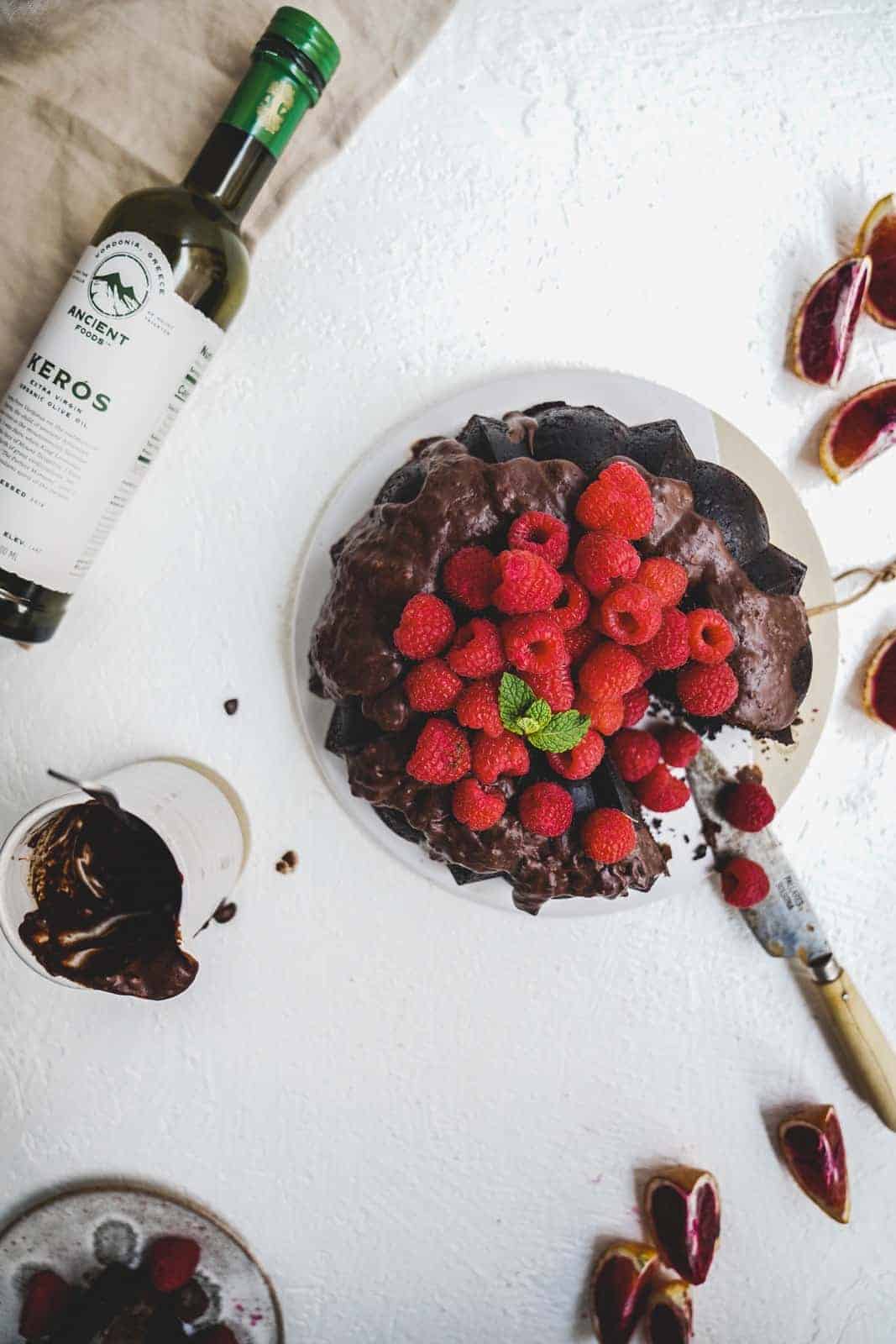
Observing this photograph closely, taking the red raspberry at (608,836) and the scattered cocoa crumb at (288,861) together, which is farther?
the scattered cocoa crumb at (288,861)

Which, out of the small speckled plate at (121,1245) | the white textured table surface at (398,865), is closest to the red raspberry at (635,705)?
the white textured table surface at (398,865)

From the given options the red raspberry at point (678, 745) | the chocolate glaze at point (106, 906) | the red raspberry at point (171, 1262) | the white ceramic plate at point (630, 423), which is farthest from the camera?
the red raspberry at point (171, 1262)

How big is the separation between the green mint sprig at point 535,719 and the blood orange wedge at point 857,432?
1.04 meters

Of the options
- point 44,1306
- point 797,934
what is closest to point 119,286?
point 797,934

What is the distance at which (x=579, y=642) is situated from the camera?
146 centimetres

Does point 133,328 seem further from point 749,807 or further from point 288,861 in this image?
point 749,807

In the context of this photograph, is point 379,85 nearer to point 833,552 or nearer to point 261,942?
point 833,552

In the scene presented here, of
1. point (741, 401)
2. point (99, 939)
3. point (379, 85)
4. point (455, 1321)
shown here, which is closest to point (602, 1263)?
point (455, 1321)

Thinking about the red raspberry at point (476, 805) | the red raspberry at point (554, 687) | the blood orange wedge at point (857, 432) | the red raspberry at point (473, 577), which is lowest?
the red raspberry at point (476, 805)

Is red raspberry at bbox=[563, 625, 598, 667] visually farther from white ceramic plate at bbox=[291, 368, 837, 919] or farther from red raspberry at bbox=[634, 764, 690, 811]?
white ceramic plate at bbox=[291, 368, 837, 919]

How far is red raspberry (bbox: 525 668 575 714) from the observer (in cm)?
137

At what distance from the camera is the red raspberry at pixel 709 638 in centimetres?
145

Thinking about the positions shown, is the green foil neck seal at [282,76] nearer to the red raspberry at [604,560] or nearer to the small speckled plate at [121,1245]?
the red raspberry at [604,560]

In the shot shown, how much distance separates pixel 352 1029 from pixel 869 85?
245 cm
